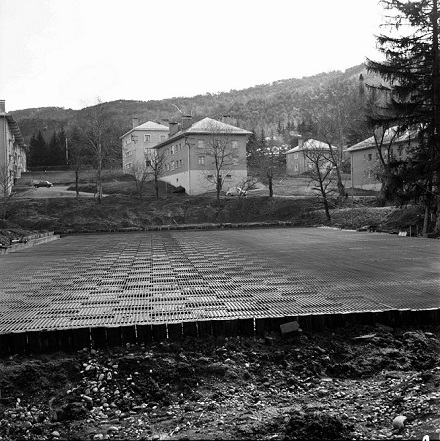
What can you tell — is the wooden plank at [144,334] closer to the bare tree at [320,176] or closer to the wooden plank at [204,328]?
the wooden plank at [204,328]

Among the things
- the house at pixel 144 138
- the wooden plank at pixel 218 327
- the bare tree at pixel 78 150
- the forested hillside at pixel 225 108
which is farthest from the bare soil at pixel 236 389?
the forested hillside at pixel 225 108

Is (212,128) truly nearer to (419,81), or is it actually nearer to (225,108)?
(419,81)

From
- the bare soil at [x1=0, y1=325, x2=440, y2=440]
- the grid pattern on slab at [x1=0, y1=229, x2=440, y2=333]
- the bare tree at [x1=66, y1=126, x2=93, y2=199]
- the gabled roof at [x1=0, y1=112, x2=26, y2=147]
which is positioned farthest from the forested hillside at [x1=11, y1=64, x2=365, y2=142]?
the bare soil at [x1=0, y1=325, x2=440, y2=440]

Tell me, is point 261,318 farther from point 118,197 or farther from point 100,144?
point 100,144

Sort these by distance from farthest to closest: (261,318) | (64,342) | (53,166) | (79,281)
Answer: (53,166) → (79,281) → (261,318) → (64,342)

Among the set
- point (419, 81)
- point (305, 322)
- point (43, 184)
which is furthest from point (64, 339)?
point (43, 184)

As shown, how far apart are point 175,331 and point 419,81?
1925 cm

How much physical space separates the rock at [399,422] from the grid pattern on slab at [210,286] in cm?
269

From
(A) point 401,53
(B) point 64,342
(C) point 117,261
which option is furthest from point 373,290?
(A) point 401,53

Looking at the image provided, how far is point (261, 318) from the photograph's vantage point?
641 centimetres

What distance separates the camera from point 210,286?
9.45m

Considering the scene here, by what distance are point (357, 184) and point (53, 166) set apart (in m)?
44.9

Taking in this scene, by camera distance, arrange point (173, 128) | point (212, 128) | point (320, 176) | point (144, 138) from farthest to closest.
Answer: point (144, 138), point (173, 128), point (212, 128), point (320, 176)

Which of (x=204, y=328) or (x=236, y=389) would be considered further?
(x=204, y=328)
